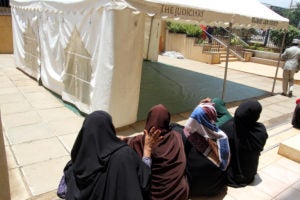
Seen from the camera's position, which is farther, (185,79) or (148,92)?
(185,79)

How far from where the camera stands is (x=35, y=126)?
486 cm

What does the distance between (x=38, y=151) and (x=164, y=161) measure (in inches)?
87.8

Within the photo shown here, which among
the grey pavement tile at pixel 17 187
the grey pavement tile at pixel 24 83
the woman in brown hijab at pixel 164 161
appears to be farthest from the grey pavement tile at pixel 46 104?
the woman in brown hijab at pixel 164 161

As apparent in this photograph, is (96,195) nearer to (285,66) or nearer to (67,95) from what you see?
(67,95)

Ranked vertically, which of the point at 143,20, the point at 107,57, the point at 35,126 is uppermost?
the point at 143,20

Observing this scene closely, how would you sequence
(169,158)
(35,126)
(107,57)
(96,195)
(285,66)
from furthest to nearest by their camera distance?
(285,66) → (35,126) → (107,57) → (169,158) → (96,195)

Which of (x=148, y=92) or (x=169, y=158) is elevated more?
(x=169, y=158)

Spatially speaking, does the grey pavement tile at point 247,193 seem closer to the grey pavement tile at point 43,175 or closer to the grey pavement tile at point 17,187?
the grey pavement tile at point 43,175

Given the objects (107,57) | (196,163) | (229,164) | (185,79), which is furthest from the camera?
(185,79)

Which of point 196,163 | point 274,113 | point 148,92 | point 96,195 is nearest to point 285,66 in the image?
point 274,113

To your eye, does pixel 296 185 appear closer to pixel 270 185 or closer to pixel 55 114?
pixel 270 185

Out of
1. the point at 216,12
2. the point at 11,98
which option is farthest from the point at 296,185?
the point at 11,98

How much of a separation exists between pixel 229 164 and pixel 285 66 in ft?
19.1

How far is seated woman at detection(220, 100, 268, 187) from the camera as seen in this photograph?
3.12 metres
